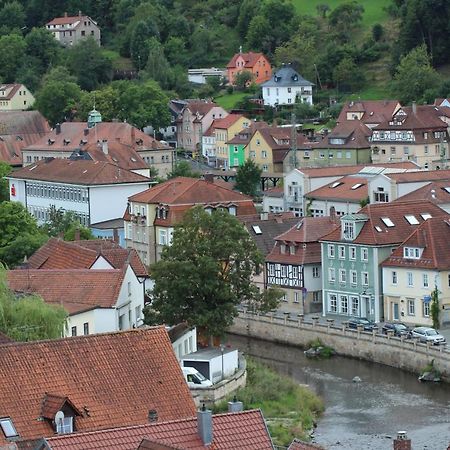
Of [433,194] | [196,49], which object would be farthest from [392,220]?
[196,49]

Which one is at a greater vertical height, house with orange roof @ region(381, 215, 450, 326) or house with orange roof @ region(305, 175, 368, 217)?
house with orange roof @ region(305, 175, 368, 217)

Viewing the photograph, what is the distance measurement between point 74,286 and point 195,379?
Result: 534 centimetres

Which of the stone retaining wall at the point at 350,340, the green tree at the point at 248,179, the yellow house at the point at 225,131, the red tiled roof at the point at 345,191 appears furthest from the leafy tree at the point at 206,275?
the yellow house at the point at 225,131

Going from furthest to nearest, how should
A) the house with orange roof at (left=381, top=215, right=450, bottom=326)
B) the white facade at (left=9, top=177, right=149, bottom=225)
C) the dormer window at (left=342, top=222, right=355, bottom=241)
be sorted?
the white facade at (left=9, top=177, right=149, bottom=225)
the dormer window at (left=342, top=222, right=355, bottom=241)
the house with orange roof at (left=381, top=215, right=450, bottom=326)

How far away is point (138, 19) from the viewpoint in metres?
149

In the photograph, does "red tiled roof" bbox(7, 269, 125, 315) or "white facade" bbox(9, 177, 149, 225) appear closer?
"red tiled roof" bbox(7, 269, 125, 315)

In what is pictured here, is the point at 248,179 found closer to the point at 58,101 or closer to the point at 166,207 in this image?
the point at 166,207

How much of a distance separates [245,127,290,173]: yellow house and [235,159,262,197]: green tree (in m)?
6.36

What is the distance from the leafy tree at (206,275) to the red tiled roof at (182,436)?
24514 mm

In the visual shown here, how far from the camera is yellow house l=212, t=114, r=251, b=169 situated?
115125 millimetres

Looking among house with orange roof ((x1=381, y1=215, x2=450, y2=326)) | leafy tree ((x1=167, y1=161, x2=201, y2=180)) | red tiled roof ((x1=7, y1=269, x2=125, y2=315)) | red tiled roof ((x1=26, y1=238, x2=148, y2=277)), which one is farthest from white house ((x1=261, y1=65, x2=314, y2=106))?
red tiled roof ((x1=7, y1=269, x2=125, y2=315))

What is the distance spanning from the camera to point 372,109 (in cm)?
11150

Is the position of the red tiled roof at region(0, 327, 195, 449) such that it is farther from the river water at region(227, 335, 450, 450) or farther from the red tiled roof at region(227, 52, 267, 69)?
the red tiled roof at region(227, 52, 267, 69)

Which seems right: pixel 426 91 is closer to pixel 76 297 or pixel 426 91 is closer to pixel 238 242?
pixel 238 242
